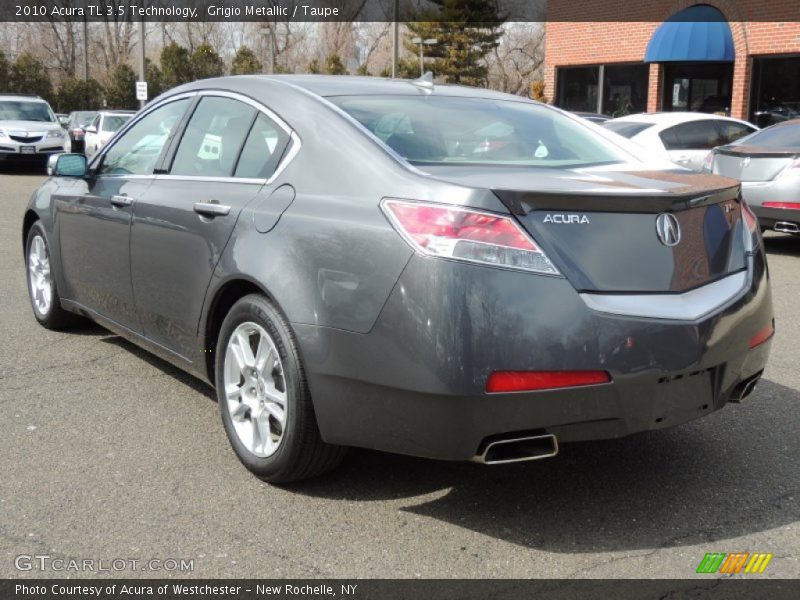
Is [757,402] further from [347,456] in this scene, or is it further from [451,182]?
[451,182]

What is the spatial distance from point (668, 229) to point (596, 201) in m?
0.32

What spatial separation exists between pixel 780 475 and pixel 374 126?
7.18ft

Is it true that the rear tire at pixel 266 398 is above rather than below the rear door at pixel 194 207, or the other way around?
below

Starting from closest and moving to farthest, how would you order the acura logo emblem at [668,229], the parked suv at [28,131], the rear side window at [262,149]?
the acura logo emblem at [668,229]
the rear side window at [262,149]
the parked suv at [28,131]

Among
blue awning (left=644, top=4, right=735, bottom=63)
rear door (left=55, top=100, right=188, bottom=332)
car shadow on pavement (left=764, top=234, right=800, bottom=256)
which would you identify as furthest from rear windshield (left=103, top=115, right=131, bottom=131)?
rear door (left=55, top=100, right=188, bottom=332)

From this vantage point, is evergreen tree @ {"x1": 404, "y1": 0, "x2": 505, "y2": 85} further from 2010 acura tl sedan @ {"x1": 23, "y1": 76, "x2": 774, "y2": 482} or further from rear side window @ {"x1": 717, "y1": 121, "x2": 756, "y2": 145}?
2010 acura tl sedan @ {"x1": 23, "y1": 76, "x2": 774, "y2": 482}

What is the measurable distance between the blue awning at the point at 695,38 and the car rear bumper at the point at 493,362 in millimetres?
20165

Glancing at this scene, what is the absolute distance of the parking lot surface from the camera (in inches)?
122

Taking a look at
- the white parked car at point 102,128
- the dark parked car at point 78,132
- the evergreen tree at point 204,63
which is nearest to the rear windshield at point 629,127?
the white parked car at point 102,128

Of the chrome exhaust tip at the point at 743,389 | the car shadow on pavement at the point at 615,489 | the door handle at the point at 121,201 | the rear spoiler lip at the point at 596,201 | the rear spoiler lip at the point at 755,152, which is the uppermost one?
the rear spoiler lip at the point at 596,201

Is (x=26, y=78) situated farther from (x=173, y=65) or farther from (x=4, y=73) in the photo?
(x=173, y=65)

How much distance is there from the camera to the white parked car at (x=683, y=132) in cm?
1244

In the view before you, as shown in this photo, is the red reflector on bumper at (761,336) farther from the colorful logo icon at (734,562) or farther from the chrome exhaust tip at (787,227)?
the chrome exhaust tip at (787,227)

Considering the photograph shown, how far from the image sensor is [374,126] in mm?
3652
